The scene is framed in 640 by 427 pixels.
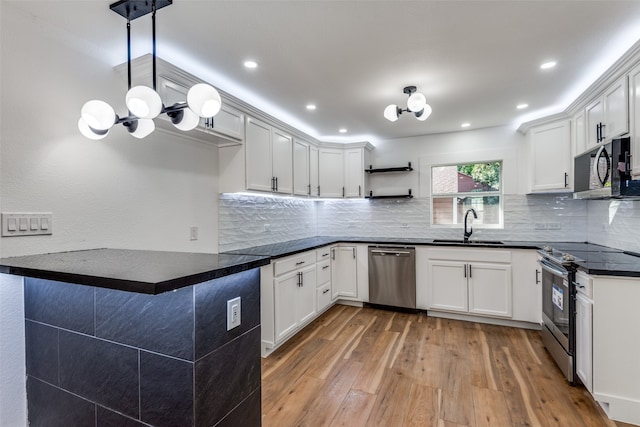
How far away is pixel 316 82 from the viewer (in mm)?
2670

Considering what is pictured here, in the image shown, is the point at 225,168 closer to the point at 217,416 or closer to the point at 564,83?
the point at 217,416

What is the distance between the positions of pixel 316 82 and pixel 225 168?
1.16 m

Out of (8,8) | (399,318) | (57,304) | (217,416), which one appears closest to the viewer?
(217,416)

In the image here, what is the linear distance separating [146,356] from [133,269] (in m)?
0.33

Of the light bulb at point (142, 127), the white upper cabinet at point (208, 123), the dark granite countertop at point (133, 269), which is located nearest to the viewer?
the dark granite countertop at point (133, 269)

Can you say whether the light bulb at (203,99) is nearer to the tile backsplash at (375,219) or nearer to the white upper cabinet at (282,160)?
the tile backsplash at (375,219)

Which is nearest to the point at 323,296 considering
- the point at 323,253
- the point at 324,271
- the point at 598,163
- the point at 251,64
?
the point at 324,271

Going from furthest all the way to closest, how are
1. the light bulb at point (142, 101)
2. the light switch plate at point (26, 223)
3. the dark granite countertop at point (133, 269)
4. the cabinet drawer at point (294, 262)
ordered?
the cabinet drawer at point (294, 262), the light switch plate at point (26, 223), the light bulb at point (142, 101), the dark granite countertop at point (133, 269)

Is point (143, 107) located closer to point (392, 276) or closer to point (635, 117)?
point (635, 117)

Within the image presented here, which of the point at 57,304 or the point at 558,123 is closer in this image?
the point at 57,304

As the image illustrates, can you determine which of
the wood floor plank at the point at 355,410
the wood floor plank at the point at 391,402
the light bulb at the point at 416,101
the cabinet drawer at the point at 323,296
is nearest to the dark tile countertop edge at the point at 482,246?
the cabinet drawer at the point at 323,296

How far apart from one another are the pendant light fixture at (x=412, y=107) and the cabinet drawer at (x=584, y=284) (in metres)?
1.65

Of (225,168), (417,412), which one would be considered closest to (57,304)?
(225,168)

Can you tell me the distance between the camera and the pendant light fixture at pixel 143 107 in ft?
4.63
